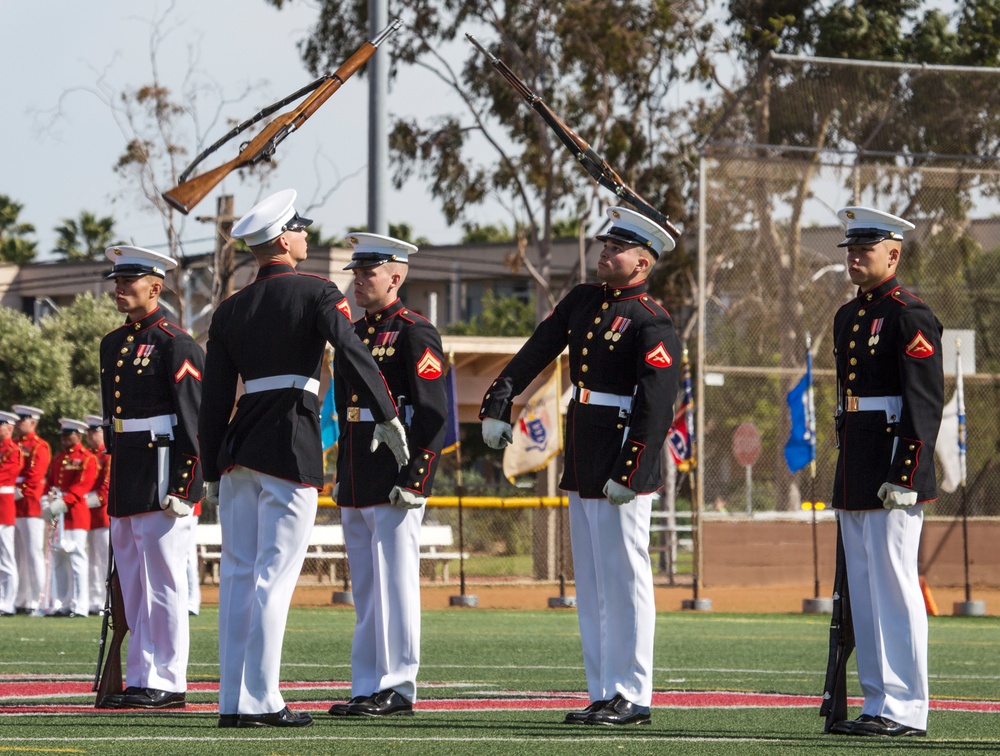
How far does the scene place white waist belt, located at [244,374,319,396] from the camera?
7.45m

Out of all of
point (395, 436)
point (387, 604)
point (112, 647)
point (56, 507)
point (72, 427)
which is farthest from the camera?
point (72, 427)

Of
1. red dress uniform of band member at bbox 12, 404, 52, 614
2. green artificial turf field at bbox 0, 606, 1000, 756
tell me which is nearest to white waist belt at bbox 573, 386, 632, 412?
green artificial turf field at bbox 0, 606, 1000, 756

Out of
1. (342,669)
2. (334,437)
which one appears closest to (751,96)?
(334,437)

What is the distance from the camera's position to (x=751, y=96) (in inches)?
949

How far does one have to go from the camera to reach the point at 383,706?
8.05 meters

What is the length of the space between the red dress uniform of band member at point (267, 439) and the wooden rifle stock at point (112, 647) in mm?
1352

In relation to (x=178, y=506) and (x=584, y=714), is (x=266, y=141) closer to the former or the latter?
(x=178, y=506)

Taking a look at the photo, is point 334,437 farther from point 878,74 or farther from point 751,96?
point 878,74

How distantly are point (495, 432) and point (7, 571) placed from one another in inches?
539

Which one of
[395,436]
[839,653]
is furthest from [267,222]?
[839,653]

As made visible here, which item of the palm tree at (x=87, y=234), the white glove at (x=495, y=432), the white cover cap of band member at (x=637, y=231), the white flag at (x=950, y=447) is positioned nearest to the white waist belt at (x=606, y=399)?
the white glove at (x=495, y=432)

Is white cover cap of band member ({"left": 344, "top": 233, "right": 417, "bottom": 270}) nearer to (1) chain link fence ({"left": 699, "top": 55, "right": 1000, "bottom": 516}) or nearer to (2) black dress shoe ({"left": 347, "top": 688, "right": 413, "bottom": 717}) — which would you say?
(2) black dress shoe ({"left": 347, "top": 688, "right": 413, "bottom": 717})

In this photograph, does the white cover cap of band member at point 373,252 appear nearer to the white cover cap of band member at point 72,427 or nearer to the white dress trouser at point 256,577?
the white dress trouser at point 256,577

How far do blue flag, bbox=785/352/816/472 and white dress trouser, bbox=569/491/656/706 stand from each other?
14262 millimetres
